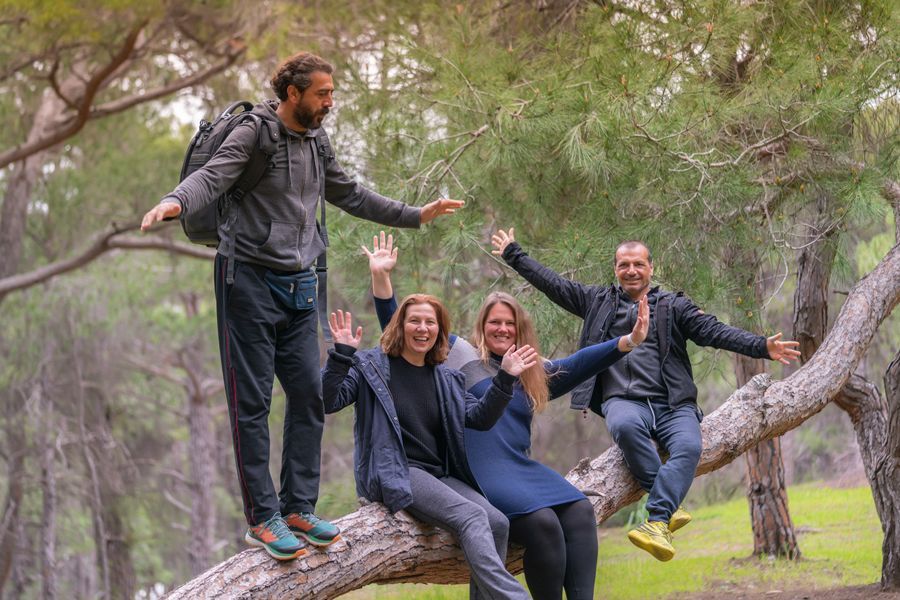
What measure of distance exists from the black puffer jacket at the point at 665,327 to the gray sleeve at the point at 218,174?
1.49m

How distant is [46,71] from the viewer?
32.2 ft

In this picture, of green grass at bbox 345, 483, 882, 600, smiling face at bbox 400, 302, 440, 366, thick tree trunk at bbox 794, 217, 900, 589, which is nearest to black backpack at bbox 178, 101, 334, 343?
smiling face at bbox 400, 302, 440, 366

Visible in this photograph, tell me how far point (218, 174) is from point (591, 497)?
6.01ft

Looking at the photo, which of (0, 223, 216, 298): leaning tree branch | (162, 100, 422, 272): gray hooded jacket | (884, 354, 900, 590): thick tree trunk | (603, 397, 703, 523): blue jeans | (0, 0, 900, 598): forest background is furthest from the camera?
(0, 223, 216, 298): leaning tree branch

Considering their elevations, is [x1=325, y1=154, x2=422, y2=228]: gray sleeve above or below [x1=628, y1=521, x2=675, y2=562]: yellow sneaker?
above

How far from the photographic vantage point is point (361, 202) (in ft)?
11.7

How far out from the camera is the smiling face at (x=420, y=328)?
3.56 meters

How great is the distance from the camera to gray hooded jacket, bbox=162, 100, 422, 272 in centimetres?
307

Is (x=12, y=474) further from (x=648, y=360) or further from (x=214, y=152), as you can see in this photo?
A: (x=214, y=152)

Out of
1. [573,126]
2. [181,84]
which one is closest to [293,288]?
[573,126]

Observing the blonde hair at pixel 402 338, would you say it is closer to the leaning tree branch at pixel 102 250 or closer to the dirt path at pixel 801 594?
the dirt path at pixel 801 594

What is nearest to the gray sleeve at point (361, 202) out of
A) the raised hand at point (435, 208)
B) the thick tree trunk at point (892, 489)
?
the raised hand at point (435, 208)

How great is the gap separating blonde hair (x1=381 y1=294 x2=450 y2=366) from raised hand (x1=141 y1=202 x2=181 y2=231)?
3.28 feet

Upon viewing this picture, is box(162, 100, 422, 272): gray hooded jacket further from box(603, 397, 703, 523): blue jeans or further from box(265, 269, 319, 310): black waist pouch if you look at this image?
box(603, 397, 703, 523): blue jeans
